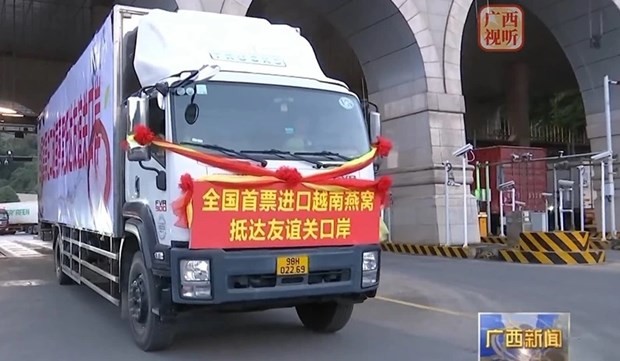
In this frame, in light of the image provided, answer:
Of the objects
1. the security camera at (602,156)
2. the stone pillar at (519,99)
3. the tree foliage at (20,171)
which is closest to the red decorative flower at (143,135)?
the security camera at (602,156)

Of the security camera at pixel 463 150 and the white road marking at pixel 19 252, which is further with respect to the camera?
the white road marking at pixel 19 252

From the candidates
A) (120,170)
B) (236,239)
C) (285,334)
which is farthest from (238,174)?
(285,334)

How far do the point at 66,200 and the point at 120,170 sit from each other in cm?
403

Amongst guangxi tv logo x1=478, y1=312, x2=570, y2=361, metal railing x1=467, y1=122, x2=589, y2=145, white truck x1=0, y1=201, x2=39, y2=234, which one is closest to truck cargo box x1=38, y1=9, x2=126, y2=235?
guangxi tv logo x1=478, y1=312, x2=570, y2=361

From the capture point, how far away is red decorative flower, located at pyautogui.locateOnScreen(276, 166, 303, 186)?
226 inches

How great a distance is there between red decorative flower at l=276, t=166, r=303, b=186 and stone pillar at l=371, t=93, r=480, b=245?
12813mm

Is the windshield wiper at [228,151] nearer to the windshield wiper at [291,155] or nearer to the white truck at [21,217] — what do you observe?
the windshield wiper at [291,155]

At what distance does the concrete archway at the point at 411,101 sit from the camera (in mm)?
18422

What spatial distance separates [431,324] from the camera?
788 cm

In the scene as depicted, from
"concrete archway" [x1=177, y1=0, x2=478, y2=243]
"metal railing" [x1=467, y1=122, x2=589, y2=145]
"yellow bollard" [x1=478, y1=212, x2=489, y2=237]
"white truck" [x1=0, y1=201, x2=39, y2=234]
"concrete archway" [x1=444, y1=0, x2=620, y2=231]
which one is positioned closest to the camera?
"concrete archway" [x1=177, y1=0, x2=478, y2=243]

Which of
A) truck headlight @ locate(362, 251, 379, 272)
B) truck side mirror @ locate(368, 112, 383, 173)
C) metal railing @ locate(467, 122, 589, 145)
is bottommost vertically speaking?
truck headlight @ locate(362, 251, 379, 272)

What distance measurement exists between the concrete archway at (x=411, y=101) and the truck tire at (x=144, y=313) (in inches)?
493

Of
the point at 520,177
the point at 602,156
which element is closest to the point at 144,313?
the point at 602,156

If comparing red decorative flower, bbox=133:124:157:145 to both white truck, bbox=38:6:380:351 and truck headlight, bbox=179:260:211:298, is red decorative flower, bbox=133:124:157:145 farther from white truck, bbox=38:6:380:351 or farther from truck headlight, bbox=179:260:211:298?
truck headlight, bbox=179:260:211:298
